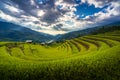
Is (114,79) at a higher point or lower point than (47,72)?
lower

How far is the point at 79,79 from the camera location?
856 inches

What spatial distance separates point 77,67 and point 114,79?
16.7ft

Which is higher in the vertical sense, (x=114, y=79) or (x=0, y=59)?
(x=0, y=59)

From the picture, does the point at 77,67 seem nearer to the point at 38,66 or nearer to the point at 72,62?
the point at 72,62

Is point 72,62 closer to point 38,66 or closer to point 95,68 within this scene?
point 95,68

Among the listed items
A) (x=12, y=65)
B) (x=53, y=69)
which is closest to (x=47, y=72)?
(x=53, y=69)

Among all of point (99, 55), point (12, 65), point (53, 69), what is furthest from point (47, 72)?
point (99, 55)

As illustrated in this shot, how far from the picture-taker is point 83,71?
22.1 m

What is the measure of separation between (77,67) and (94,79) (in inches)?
104

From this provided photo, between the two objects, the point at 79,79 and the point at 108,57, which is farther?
the point at 108,57

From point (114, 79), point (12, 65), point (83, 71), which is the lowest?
point (114, 79)

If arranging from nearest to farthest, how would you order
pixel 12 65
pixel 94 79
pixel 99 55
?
pixel 94 79 → pixel 12 65 → pixel 99 55

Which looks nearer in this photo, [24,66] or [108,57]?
[24,66]

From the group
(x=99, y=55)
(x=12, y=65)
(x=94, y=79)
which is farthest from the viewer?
(x=99, y=55)
